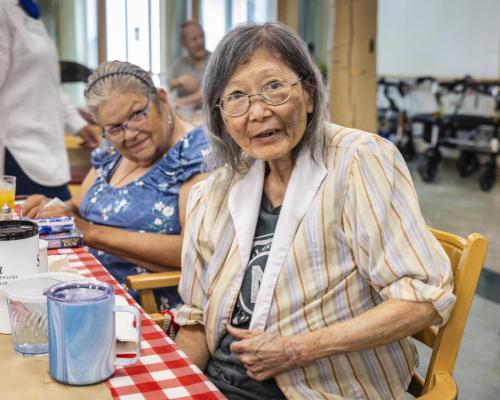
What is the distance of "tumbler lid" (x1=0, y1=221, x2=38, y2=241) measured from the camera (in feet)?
3.77

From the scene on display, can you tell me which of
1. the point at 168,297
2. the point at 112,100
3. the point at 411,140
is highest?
the point at 112,100

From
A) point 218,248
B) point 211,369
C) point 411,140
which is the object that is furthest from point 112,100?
point 411,140

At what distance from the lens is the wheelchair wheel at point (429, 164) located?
25.9ft

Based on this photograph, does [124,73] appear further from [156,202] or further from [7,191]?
[7,191]

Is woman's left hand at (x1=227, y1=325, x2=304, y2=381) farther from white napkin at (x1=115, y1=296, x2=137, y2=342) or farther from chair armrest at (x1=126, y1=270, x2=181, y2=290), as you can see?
chair armrest at (x1=126, y1=270, x2=181, y2=290)

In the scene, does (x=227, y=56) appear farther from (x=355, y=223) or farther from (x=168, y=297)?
(x=168, y=297)

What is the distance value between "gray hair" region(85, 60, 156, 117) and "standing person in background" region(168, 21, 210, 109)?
351 cm

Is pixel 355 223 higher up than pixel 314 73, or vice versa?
pixel 314 73

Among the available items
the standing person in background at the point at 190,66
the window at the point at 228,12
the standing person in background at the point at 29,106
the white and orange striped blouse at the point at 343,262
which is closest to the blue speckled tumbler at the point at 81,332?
the white and orange striped blouse at the point at 343,262

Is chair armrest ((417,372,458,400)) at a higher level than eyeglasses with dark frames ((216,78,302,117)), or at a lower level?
lower

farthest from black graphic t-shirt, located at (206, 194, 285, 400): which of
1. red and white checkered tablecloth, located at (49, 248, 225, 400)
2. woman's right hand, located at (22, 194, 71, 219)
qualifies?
woman's right hand, located at (22, 194, 71, 219)

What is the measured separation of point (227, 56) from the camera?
4.56ft

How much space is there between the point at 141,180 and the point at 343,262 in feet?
3.02

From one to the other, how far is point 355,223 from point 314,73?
0.35 metres
